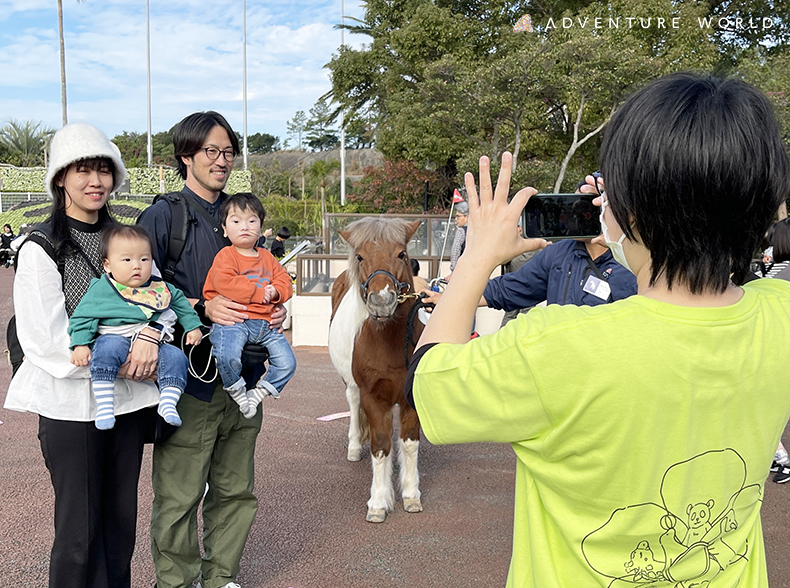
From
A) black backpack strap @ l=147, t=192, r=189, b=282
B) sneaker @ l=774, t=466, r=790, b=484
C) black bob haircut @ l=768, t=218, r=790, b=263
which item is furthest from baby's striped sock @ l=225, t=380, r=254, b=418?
sneaker @ l=774, t=466, r=790, b=484

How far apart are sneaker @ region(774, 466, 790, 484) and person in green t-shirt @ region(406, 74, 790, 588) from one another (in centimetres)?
419

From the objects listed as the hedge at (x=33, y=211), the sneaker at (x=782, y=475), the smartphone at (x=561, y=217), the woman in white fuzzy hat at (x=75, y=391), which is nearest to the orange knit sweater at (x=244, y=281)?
the woman in white fuzzy hat at (x=75, y=391)

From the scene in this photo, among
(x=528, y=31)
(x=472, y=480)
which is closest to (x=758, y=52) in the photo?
(x=528, y=31)

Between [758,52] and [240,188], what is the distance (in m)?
21.7

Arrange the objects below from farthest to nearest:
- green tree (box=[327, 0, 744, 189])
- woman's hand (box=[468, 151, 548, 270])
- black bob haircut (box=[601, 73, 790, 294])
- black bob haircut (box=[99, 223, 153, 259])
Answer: green tree (box=[327, 0, 744, 189])
black bob haircut (box=[99, 223, 153, 259])
woman's hand (box=[468, 151, 548, 270])
black bob haircut (box=[601, 73, 790, 294])

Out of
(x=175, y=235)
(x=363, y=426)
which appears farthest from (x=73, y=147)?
(x=363, y=426)

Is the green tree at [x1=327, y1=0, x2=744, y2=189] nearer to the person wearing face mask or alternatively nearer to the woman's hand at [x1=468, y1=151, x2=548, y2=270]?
the person wearing face mask

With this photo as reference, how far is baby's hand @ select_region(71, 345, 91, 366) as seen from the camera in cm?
232

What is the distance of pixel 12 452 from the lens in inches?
205

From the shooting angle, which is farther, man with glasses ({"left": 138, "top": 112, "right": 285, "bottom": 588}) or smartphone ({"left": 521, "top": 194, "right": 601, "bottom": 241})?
man with glasses ({"left": 138, "top": 112, "right": 285, "bottom": 588})

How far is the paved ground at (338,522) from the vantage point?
3439 mm

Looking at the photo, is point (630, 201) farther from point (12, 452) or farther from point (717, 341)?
point (12, 452)

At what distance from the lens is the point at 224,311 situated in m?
2.79

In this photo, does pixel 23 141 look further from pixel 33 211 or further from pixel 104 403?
pixel 104 403
